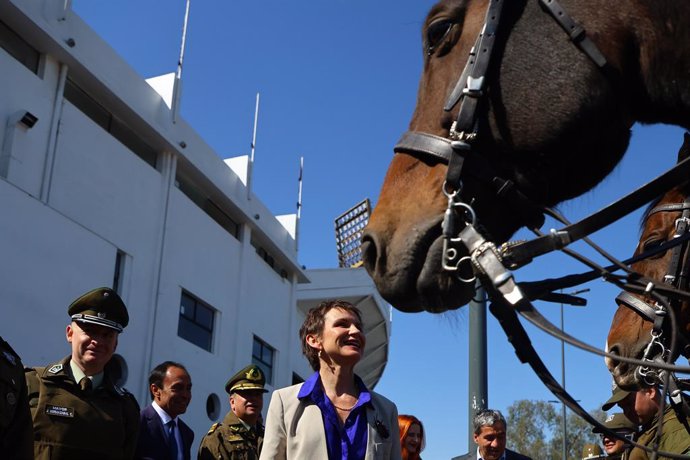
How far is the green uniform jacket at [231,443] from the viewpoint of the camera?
23.3 feet

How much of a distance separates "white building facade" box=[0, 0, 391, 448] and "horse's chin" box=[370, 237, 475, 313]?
45.6 feet

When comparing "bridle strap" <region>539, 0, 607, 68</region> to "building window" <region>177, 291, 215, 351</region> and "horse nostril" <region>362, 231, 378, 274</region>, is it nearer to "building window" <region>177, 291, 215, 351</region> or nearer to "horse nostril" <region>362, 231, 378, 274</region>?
"horse nostril" <region>362, 231, 378, 274</region>

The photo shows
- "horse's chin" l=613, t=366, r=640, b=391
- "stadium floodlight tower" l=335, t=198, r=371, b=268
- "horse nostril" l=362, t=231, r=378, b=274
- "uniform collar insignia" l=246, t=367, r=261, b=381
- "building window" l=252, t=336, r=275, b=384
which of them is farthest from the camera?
"stadium floodlight tower" l=335, t=198, r=371, b=268

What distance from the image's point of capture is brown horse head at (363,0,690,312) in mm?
2756

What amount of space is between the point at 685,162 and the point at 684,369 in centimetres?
68

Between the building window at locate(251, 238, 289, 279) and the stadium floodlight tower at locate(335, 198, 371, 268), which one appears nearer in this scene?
the building window at locate(251, 238, 289, 279)

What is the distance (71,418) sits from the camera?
4770 mm

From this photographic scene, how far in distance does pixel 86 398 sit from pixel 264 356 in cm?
2467

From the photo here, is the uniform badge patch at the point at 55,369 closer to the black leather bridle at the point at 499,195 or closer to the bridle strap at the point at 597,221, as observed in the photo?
the black leather bridle at the point at 499,195

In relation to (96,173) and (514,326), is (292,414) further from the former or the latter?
(96,173)

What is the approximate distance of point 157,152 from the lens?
22.7 metres

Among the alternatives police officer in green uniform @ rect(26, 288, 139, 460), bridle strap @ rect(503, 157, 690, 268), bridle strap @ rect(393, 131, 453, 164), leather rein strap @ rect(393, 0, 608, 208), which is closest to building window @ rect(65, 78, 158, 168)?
police officer in green uniform @ rect(26, 288, 139, 460)

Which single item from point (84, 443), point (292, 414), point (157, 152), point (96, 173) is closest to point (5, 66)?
point (96, 173)

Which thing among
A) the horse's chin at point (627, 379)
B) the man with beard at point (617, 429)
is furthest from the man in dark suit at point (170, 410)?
the man with beard at point (617, 429)
